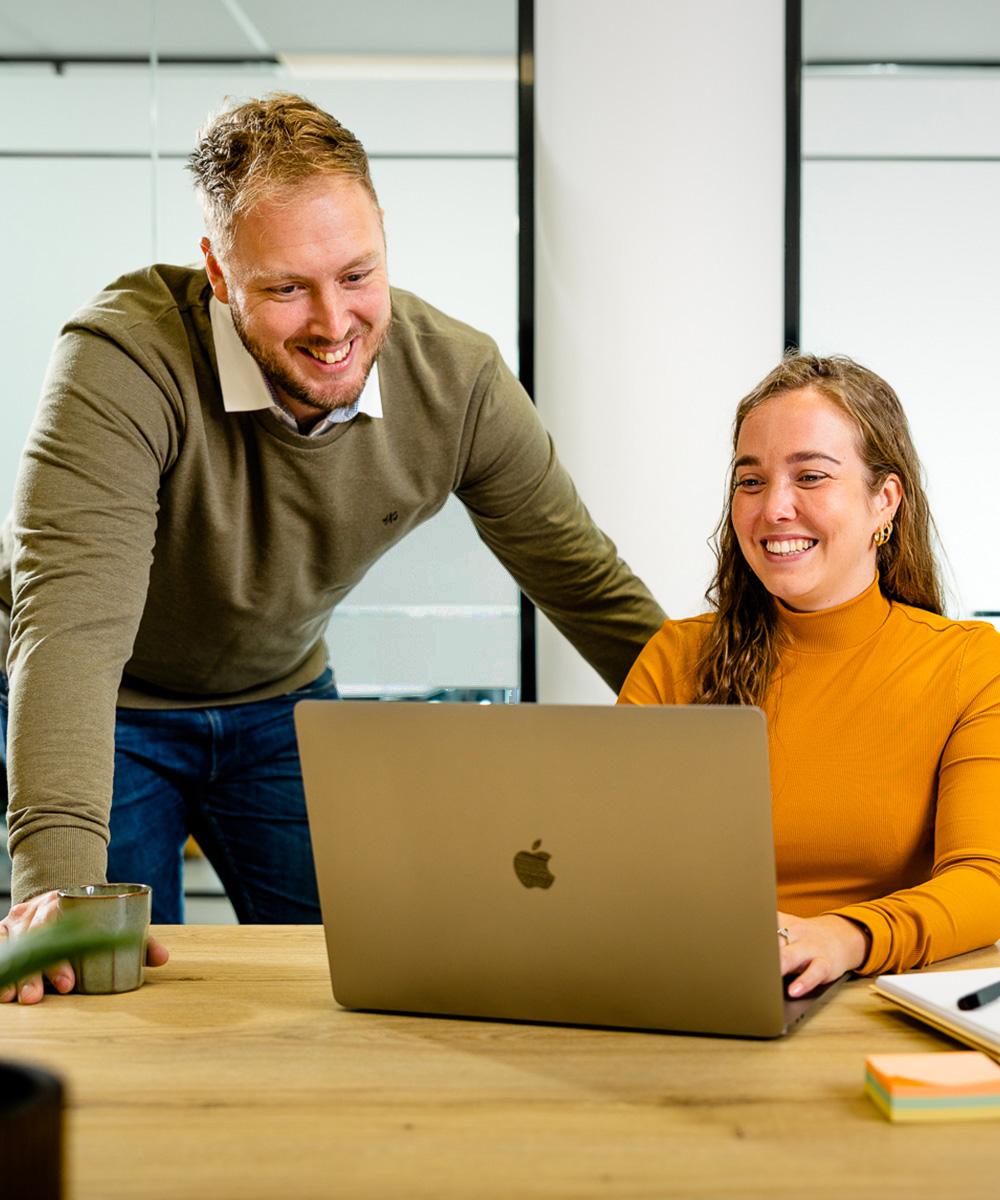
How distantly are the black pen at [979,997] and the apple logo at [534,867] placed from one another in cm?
33

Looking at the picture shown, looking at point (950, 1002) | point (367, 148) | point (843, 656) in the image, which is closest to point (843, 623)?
point (843, 656)

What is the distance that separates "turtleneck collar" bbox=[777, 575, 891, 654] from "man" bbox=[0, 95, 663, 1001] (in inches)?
18.9

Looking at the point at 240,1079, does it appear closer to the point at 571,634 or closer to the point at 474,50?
the point at 571,634

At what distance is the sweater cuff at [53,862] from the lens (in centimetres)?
119

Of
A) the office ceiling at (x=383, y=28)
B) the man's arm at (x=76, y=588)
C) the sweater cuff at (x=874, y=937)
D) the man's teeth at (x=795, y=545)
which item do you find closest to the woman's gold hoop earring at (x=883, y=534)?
the man's teeth at (x=795, y=545)

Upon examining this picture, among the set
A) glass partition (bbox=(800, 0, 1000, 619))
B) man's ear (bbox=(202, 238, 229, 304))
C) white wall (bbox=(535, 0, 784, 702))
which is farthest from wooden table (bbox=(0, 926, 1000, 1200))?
glass partition (bbox=(800, 0, 1000, 619))

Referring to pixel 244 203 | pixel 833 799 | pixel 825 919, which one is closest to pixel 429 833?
pixel 825 919

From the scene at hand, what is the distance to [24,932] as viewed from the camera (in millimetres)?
1082

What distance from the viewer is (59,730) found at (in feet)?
4.17

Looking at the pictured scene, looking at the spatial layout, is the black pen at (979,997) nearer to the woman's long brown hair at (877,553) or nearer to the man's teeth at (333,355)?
the woman's long brown hair at (877,553)

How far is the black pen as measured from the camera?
0.89 m

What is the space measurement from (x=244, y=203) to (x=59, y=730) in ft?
2.29

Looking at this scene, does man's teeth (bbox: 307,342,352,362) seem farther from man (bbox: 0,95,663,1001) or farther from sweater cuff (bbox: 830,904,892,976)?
sweater cuff (bbox: 830,904,892,976)

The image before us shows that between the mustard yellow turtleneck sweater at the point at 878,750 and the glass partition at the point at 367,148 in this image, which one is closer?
the mustard yellow turtleneck sweater at the point at 878,750
